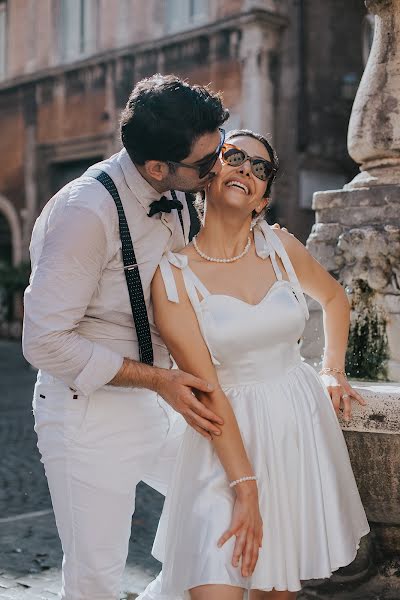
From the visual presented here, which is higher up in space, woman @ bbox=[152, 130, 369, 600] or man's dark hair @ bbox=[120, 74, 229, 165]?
man's dark hair @ bbox=[120, 74, 229, 165]

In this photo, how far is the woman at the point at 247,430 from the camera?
8.47 feet

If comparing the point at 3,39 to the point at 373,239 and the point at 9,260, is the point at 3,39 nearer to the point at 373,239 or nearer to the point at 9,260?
the point at 9,260

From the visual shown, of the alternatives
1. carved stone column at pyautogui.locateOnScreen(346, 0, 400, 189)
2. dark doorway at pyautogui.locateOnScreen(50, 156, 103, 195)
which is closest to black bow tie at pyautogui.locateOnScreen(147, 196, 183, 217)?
carved stone column at pyautogui.locateOnScreen(346, 0, 400, 189)

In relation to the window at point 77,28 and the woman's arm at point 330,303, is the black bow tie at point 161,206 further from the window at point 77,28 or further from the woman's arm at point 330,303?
the window at point 77,28

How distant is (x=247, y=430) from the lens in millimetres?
2682

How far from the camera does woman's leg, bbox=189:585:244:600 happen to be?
253 centimetres

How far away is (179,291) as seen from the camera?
2.67 metres

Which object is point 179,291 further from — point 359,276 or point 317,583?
point 317,583

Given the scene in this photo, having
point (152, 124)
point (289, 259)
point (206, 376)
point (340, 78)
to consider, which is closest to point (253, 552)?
point (206, 376)

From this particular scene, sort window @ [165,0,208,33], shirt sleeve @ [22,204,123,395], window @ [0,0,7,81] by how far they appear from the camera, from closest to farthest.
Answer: shirt sleeve @ [22,204,123,395], window @ [165,0,208,33], window @ [0,0,7,81]

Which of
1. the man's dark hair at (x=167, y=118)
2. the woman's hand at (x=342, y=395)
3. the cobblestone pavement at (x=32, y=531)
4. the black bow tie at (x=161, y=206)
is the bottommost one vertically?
the cobblestone pavement at (x=32, y=531)

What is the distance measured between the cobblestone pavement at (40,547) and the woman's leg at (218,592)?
45.4 inches

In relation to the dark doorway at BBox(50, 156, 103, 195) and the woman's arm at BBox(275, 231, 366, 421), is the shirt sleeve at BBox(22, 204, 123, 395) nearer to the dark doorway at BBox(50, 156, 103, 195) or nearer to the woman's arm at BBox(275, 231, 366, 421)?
the woman's arm at BBox(275, 231, 366, 421)

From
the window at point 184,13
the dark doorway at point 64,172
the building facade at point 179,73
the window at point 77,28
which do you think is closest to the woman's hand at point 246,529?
the building facade at point 179,73
